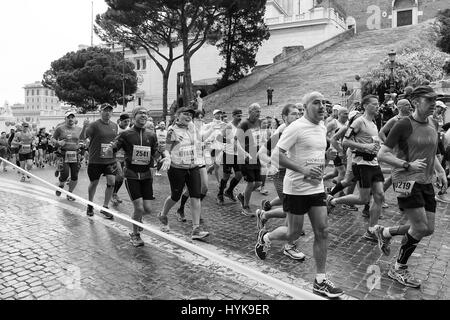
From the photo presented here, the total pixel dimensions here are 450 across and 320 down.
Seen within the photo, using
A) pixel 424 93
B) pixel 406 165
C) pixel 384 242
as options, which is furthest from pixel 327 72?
pixel 406 165

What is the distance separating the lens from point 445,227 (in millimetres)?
6645

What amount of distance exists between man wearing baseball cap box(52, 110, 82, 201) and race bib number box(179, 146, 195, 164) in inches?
130

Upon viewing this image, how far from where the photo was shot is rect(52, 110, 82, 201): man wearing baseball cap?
848cm

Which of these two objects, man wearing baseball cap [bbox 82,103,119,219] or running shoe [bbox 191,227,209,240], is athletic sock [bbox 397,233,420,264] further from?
man wearing baseball cap [bbox 82,103,119,219]

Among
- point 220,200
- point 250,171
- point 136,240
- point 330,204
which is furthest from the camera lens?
point 220,200

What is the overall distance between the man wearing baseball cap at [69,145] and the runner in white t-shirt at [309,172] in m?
5.48

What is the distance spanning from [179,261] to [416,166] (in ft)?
9.07

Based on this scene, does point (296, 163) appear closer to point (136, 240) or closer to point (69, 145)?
point (136, 240)

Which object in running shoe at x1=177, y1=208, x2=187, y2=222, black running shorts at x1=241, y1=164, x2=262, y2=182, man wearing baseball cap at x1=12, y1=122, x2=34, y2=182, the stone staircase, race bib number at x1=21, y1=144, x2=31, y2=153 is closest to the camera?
running shoe at x1=177, y1=208, x2=187, y2=222

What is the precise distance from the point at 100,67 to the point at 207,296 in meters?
42.8

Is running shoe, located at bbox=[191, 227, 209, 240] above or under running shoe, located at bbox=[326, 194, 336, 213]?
under

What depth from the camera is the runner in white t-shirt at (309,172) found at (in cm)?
404

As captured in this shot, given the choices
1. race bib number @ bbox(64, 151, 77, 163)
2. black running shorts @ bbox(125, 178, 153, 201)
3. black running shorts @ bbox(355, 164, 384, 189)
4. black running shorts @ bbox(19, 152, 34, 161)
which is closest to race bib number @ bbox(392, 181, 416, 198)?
black running shorts @ bbox(355, 164, 384, 189)

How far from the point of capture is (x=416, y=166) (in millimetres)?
4203
